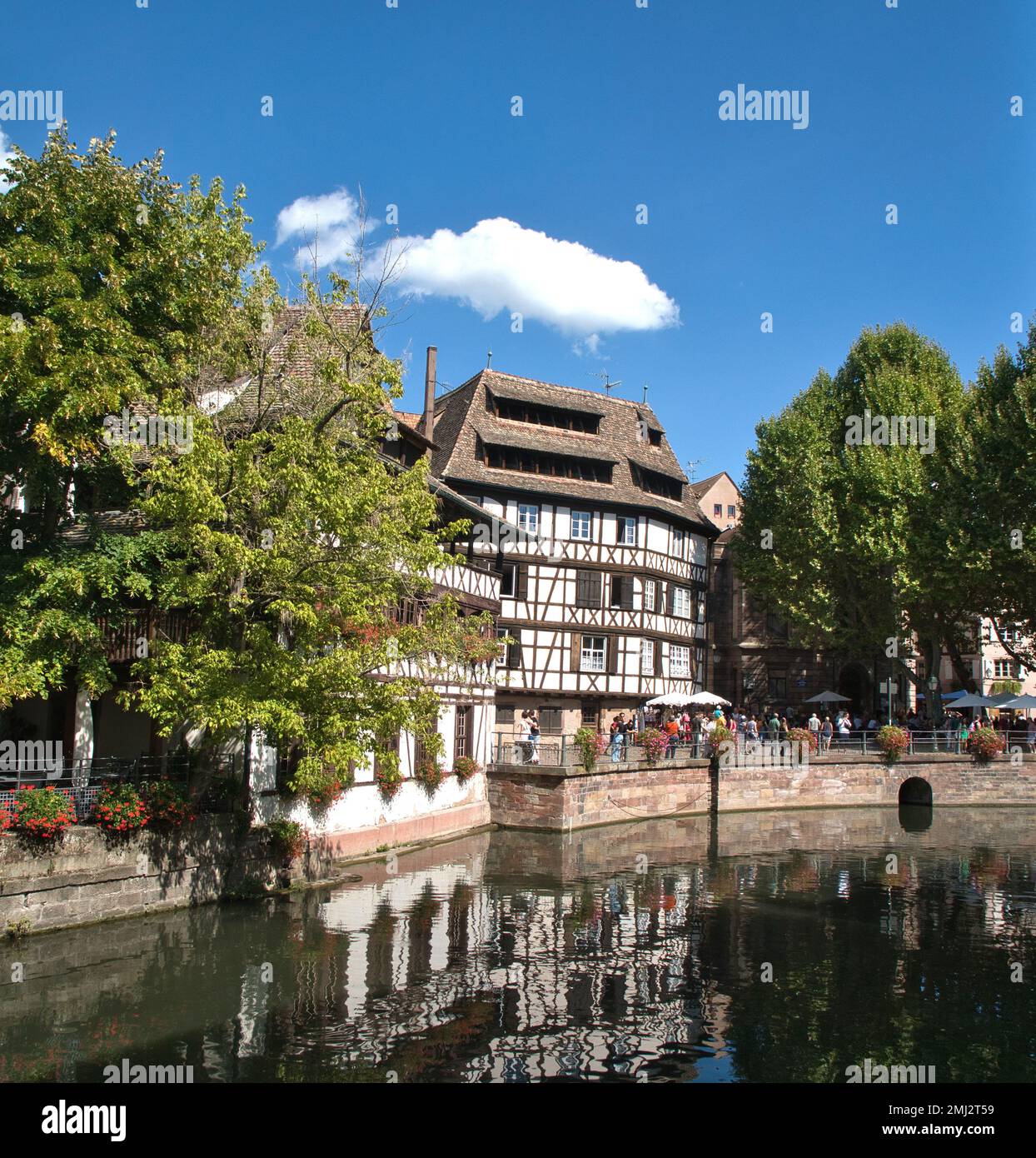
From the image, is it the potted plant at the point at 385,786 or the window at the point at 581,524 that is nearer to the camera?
the potted plant at the point at 385,786

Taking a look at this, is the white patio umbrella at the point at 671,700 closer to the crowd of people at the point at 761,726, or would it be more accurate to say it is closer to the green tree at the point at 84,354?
the crowd of people at the point at 761,726

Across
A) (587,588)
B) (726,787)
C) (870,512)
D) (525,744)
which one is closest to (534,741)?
(525,744)

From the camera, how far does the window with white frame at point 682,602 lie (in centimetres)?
4222

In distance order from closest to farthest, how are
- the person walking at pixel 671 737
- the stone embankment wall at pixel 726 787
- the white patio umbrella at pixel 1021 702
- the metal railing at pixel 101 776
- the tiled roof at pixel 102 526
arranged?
the metal railing at pixel 101 776, the tiled roof at pixel 102 526, the stone embankment wall at pixel 726 787, the person walking at pixel 671 737, the white patio umbrella at pixel 1021 702

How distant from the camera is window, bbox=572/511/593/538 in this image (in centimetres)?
3872

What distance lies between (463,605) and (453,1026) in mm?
16152

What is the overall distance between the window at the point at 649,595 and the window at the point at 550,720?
5839mm

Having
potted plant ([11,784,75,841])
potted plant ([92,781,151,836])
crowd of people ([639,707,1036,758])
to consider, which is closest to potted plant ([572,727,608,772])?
crowd of people ([639,707,1036,758])

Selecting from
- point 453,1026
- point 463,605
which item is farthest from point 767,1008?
point 463,605

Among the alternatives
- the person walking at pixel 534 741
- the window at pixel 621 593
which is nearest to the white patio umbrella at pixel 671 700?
the window at pixel 621 593

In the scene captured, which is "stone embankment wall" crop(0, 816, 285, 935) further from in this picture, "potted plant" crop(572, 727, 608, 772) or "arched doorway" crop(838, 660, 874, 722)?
"arched doorway" crop(838, 660, 874, 722)

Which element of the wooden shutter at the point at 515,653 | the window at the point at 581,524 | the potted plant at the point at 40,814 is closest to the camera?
the potted plant at the point at 40,814

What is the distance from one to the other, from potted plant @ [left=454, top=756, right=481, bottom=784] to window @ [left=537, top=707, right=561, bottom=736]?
946 cm
